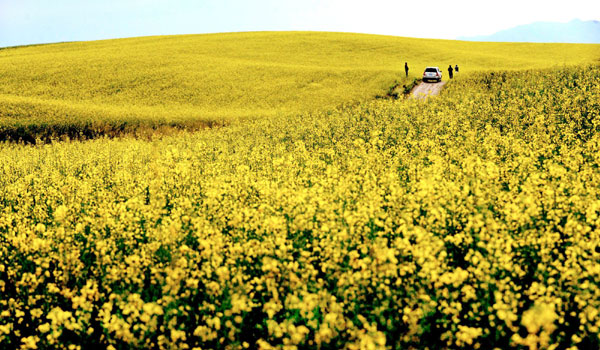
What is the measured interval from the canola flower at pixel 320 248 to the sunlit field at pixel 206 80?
13.8 m

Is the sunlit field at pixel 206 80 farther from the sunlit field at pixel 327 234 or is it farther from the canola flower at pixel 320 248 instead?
the canola flower at pixel 320 248

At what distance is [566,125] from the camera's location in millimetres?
15398

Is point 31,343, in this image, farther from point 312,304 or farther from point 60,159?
point 60,159

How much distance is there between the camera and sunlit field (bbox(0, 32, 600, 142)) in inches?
1222

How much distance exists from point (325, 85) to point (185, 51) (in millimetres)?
29138

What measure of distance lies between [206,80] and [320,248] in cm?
4044

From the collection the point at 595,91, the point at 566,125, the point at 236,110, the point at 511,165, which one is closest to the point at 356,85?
the point at 236,110

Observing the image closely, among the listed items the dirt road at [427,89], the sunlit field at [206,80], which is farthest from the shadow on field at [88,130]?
the dirt road at [427,89]

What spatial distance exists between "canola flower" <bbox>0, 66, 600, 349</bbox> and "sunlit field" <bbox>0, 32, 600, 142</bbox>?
1380cm

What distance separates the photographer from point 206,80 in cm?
A: 4403

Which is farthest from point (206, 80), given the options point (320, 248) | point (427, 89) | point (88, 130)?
point (320, 248)

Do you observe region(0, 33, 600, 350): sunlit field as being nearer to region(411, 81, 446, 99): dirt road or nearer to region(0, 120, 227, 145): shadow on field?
region(0, 120, 227, 145): shadow on field

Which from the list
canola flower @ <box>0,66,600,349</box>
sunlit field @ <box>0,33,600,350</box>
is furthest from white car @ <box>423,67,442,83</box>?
canola flower @ <box>0,66,600,349</box>

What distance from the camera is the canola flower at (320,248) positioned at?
5.05 meters
